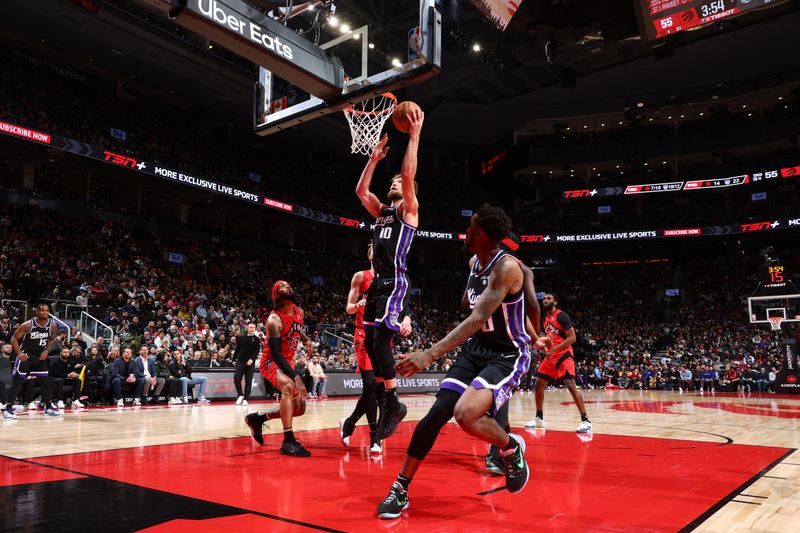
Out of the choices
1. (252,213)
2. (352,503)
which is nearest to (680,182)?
(252,213)

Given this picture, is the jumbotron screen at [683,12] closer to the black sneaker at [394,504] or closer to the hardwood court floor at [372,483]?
Answer: the hardwood court floor at [372,483]

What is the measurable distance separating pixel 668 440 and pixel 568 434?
125 centimetres

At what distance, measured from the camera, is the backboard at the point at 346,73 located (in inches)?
259

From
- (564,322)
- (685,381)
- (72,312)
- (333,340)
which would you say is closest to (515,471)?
(564,322)

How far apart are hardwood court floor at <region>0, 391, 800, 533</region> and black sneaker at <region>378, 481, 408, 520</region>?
0.08m

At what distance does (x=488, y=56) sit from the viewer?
2452 cm

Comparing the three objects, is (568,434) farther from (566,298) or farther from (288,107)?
(566,298)

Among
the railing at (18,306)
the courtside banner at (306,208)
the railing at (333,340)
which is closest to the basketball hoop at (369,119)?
the railing at (18,306)

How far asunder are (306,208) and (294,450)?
25441 mm

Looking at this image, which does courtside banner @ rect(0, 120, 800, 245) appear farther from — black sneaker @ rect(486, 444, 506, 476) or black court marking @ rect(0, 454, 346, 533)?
black sneaker @ rect(486, 444, 506, 476)

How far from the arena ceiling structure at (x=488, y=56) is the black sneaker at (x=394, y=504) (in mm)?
13096

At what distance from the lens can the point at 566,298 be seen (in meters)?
38.2

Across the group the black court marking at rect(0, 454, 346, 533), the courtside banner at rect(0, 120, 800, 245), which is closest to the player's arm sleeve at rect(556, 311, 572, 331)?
the black court marking at rect(0, 454, 346, 533)

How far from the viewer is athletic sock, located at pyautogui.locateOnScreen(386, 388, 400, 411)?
557 centimetres
